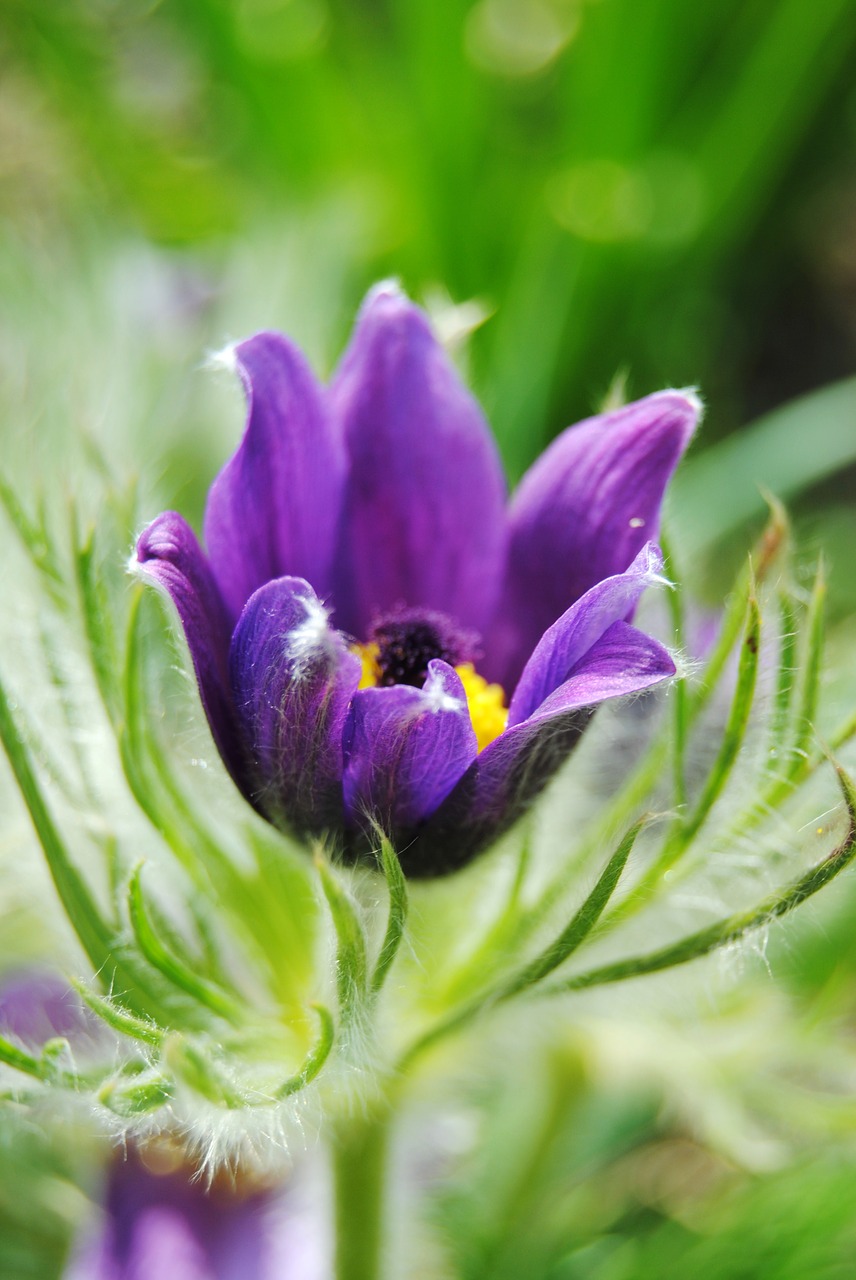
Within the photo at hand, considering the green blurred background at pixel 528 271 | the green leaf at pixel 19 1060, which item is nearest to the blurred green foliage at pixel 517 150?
the green blurred background at pixel 528 271

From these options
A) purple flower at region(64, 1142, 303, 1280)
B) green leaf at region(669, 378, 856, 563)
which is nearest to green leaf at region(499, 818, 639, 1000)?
purple flower at region(64, 1142, 303, 1280)

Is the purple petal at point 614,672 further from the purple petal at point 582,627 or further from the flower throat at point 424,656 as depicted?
the flower throat at point 424,656

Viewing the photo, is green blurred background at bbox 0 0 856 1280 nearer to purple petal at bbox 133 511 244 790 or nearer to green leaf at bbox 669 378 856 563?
green leaf at bbox 669 378 856 563

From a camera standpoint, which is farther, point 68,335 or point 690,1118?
point 68,335

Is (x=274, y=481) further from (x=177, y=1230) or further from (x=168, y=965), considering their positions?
(x=177, y=1230)

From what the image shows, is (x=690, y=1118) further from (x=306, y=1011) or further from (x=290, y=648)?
(x=290, y=648)

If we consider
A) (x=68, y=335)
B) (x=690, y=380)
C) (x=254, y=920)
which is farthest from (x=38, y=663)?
(x=690, y=380)
